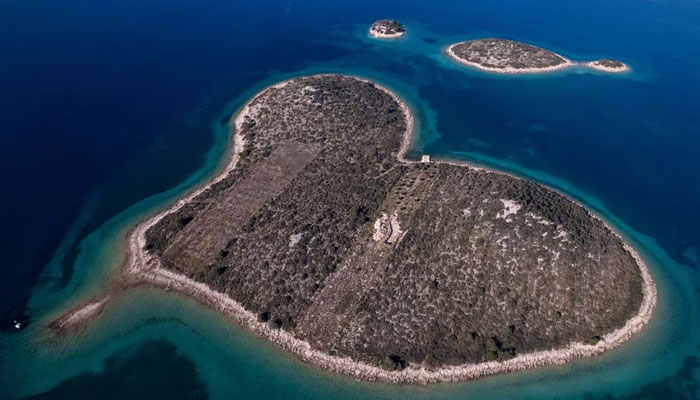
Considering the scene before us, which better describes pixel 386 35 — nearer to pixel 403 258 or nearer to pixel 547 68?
pixel 547 68

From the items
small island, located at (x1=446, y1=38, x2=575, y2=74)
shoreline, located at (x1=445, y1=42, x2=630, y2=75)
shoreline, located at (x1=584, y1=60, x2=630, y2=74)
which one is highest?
small island, located at (x1=446, y1=38, x2=575, y2=74)

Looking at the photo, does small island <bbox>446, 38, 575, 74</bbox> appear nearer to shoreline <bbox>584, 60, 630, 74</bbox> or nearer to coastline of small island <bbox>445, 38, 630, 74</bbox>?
coastline of small island <bbox>445, 38, 630, 74</bbox>

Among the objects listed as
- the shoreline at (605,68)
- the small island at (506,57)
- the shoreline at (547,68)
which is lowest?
the shoreline at (605,68)

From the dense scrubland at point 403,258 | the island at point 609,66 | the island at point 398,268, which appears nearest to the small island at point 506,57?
the island at point 609,66

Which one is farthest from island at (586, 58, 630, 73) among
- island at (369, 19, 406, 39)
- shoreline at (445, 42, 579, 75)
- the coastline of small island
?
island at (369, 19, 406, 39)

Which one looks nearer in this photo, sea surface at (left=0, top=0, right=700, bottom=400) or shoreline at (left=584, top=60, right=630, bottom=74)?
sea surface at (left=0, top=0, right=700, bottom=400)

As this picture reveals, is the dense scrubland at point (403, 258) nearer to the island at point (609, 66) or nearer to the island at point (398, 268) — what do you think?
the island at point (398, 268)
